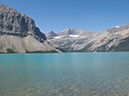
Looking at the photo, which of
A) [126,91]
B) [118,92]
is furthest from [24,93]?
[126,91]

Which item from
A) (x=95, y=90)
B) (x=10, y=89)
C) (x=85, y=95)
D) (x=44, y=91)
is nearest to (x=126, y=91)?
(x=95, y=90)

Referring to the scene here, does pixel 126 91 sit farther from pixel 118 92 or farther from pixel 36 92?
pixel 36 92

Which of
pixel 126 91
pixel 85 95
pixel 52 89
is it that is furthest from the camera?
pixel 52 89

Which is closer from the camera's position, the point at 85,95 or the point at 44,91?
the point at 85,95

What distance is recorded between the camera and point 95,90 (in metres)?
23.5

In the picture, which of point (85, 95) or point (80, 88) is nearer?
point (85, 95)

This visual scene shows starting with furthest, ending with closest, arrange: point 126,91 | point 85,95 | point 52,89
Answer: point 52,89 → point 126,91 → point 85,95

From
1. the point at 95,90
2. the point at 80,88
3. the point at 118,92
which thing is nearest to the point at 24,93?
the point at 80,88

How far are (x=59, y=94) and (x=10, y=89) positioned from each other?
9.62 meters

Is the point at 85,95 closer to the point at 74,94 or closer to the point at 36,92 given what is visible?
the point at 74,94

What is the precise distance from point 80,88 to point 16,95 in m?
11.5

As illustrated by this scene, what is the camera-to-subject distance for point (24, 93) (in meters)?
22.3

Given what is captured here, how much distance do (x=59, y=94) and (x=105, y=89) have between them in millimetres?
8688

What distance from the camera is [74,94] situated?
21.7 m
